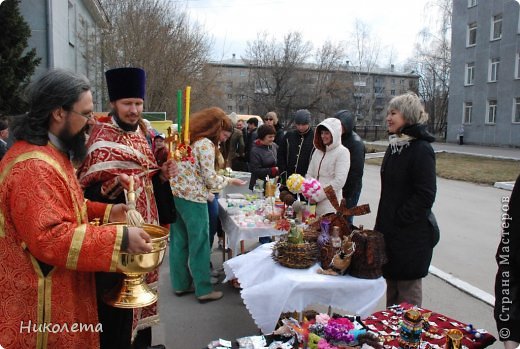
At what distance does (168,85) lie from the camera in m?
16.6

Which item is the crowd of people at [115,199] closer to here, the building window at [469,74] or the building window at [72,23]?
the building window at [72,23]

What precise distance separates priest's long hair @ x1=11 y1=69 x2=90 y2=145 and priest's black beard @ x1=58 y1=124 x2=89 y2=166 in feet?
0.22

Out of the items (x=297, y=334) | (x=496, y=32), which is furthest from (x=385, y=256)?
(x=496, y=32)

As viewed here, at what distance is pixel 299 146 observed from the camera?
5773 mm

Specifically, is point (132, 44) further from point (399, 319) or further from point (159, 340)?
point (399, 319)

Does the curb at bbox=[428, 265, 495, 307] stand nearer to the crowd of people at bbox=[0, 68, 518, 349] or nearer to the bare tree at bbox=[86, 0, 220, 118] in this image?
the crowd of people at bbox=[0, 68, 518, 349]

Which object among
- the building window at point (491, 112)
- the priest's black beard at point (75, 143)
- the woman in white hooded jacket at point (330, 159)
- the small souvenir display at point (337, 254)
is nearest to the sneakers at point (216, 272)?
the woman in white hooded jacket at point (330, 159)

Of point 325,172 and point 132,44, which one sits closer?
point 325,172

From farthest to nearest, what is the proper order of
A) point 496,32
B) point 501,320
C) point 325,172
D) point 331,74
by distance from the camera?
point 331,74, point 496,32, point 325,172, point 501,320

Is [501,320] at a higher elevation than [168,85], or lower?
lower

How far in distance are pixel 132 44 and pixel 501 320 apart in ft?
51.5

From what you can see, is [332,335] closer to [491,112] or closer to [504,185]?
[504,185]

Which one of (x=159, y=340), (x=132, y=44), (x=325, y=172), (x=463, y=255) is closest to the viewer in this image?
(x=159, y=340)

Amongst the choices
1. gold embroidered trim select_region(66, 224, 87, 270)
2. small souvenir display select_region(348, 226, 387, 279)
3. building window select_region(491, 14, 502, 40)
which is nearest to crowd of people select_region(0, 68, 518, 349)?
gold embroidered trim select_region(66, 224, 87, 270)
